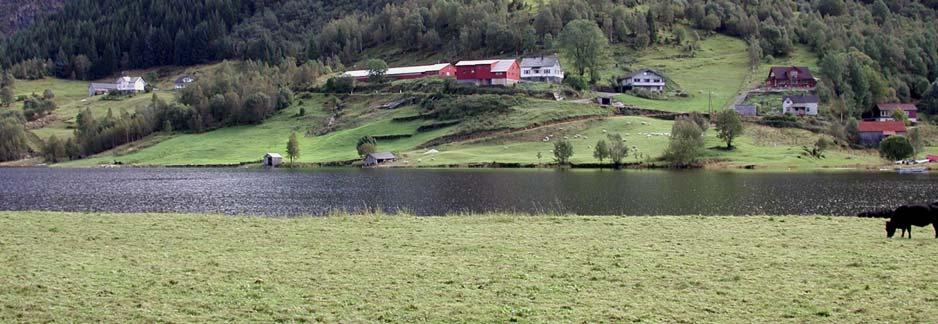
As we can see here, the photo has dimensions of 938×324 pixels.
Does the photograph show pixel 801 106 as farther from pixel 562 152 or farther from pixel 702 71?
pixel 562 152

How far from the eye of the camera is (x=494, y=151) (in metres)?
114

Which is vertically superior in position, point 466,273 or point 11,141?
point 11,141

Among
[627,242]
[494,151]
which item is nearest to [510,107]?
[494,151]

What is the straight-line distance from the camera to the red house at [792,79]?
475ft

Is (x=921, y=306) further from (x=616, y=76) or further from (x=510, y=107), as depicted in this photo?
(x=616, y=76)

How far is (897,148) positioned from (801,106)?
30.7m

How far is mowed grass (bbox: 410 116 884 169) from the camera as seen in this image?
9831cm

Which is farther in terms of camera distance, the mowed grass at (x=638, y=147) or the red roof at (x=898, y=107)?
the red roof at (x=898, y=107)

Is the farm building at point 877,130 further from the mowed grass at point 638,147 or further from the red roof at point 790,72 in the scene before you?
the red roof at point 790,72

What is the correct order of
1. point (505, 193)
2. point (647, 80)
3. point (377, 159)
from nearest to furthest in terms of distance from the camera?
point (505, 193), point (377, 159), point (647, 80)

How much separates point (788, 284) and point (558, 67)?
5682 inches

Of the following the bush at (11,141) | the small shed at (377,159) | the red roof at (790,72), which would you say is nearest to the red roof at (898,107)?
the red roof at (790,72)

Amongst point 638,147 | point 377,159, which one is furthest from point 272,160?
point 638,147

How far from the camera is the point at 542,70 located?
158 m
